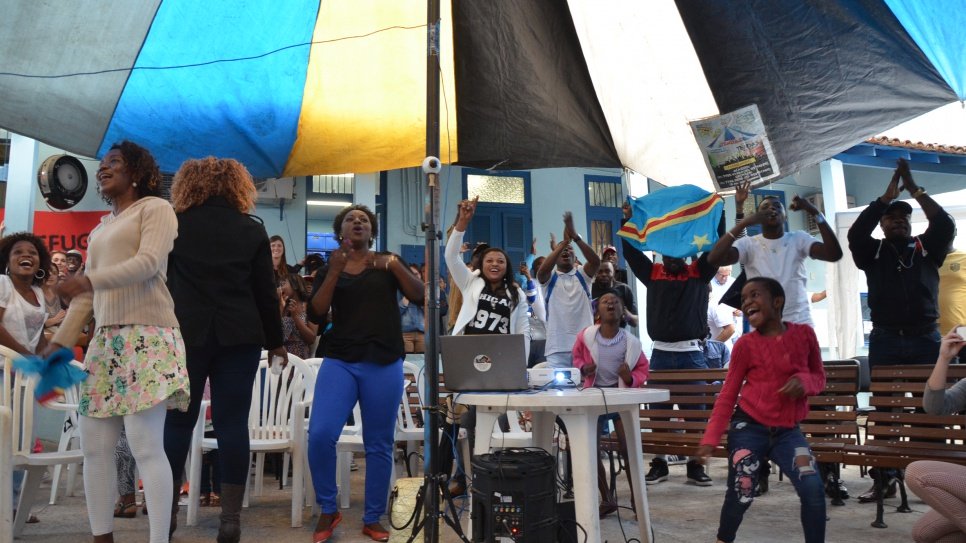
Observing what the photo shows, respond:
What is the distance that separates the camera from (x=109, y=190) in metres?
3.61

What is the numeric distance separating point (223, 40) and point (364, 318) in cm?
252

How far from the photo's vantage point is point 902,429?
4.84m

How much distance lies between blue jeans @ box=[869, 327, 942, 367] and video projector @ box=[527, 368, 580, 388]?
2297mm

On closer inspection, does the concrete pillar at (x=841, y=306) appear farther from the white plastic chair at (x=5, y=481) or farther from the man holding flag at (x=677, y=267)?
the white plastic chair at (x=5, y=481)

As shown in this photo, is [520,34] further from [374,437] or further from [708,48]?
[374,437]

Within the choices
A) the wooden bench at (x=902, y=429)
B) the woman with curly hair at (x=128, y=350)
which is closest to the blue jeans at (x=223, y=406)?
the woman with curly hair at (x=128, y=350)

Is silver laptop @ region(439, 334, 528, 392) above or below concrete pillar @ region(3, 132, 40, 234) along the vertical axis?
below

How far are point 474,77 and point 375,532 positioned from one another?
335cm

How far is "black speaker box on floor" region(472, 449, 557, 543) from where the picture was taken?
3510 millimetres

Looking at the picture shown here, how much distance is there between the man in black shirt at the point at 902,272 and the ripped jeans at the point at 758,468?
6.27ft

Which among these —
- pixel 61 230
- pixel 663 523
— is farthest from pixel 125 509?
pixel 61 230

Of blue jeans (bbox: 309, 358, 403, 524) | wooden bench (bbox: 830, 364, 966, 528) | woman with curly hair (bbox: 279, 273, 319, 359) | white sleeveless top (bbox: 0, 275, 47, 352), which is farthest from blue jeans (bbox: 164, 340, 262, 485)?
wooden bench (bbox: 830, 364, 966, 528)

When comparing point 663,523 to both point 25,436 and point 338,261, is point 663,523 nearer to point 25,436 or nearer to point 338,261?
point 338,261

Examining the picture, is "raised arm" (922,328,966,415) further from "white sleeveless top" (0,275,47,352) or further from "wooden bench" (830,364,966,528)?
"white sleeveless top" (0,275,47,352)
